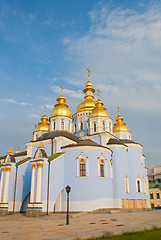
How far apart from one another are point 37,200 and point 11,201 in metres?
4.38

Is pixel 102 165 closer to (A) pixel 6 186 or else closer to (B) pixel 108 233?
(A) pixel 6 186

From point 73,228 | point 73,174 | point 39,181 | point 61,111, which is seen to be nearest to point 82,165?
point 73,174

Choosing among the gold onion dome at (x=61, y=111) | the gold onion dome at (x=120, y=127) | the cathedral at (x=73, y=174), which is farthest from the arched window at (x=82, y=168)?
the gold onion dome at (x=120, y=127)

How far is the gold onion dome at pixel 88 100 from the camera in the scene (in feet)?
106

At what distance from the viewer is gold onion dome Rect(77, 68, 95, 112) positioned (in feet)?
106

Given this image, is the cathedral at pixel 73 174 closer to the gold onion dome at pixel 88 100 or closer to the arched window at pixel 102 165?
the arched window at pixel 102 165

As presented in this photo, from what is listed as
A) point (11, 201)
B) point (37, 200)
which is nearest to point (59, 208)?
point (37, 200)

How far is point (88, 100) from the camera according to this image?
33.8 m

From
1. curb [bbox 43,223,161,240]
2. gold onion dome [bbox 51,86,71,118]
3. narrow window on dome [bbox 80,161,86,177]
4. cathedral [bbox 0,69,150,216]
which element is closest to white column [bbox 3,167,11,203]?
cathedral [bbox 0,69,150,216]

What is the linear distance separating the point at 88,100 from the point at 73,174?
15.2 meters

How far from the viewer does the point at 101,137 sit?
86.2ft

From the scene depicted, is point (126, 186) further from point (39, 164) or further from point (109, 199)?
point (39, 164)

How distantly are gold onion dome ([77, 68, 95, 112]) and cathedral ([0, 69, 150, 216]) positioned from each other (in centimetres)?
442

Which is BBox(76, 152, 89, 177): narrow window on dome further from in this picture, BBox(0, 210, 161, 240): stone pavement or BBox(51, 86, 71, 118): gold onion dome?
BBox(51, 86, 71, 118): gold onion dome
